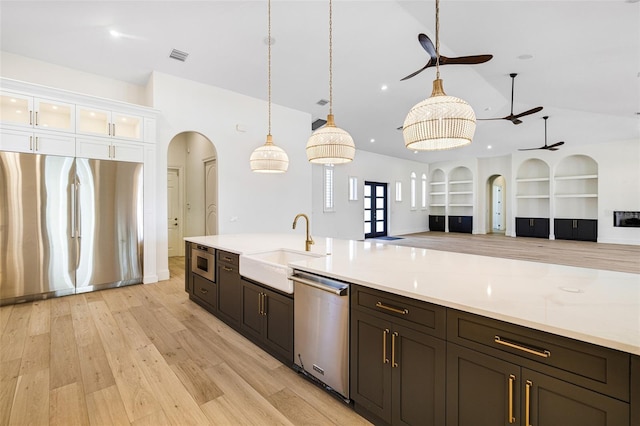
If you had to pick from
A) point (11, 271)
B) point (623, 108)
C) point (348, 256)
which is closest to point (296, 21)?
point (348, 256)

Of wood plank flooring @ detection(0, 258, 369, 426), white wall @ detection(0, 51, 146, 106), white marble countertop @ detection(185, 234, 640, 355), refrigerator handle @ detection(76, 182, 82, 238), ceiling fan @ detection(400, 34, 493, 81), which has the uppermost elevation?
white wall @ detection(0, 51, 146, 106)

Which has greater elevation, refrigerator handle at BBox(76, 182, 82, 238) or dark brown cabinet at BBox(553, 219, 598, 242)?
refrigerator handle at BBox(76, 182, 82, 238)

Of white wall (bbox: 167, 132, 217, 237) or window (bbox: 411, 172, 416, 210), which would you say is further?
window (bbox: 411, 172, 416, 210)

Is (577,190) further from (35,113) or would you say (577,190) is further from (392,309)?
(35,113)

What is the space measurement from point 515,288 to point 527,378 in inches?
19.0

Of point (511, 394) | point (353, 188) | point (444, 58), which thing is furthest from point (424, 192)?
point (511, 394)

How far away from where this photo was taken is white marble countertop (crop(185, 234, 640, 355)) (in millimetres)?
1060

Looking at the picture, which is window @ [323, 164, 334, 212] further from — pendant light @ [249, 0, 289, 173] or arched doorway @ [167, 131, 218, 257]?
pendant light @ [249, 0, 289, 173]

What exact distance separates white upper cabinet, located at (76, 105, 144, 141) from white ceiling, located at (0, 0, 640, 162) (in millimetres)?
858

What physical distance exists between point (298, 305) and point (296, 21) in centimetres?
370

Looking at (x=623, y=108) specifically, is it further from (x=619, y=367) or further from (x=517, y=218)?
(x=619, y=367)

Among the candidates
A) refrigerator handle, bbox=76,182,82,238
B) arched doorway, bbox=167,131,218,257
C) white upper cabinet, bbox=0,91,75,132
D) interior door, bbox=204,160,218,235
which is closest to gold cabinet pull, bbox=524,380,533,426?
refrigerator handle, bbox=76,182,82,238

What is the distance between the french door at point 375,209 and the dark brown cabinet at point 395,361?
9002 mm

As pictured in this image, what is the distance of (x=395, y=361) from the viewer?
1564mm
